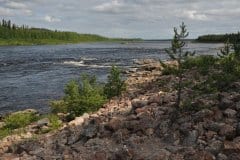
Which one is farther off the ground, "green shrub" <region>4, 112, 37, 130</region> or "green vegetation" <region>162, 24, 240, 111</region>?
"green vegetation" <region>162, 24, 240, 111</region>

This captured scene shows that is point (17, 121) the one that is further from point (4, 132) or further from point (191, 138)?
point (191, 138)

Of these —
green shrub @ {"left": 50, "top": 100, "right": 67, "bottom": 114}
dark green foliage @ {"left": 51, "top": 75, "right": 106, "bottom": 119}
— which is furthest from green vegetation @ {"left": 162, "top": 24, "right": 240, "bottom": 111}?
green shrub @ {"left": 50, "top": 100, "right": 67, "bottom": 114}

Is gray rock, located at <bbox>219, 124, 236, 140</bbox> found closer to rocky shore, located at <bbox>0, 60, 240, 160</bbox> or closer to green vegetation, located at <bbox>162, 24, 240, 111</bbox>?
rocky shore, located at <bbox>0, 60, 240, 160</bbox>

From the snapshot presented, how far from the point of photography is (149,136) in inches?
580

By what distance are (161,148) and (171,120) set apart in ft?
5.34

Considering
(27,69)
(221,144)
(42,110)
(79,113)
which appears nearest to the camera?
(221,144)

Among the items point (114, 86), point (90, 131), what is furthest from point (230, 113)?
point (114, 86)

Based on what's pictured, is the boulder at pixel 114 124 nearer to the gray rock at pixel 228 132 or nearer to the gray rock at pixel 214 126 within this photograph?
the gray rock at pixel 214 126

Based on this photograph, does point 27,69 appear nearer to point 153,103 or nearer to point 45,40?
point 153,103

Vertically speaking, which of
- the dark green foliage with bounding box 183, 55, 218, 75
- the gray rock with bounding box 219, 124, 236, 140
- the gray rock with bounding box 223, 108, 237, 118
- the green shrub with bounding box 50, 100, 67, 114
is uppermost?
the dark green foliage with bounding box 183, 55, 218, 75

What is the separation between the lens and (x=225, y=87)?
58.9ft

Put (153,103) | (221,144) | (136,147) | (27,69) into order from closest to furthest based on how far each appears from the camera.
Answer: (221,144) < (136,147) < (153,103) < (27,69)

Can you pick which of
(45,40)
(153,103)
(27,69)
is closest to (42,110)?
(153,103)

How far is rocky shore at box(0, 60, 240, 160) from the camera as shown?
1344 cm
